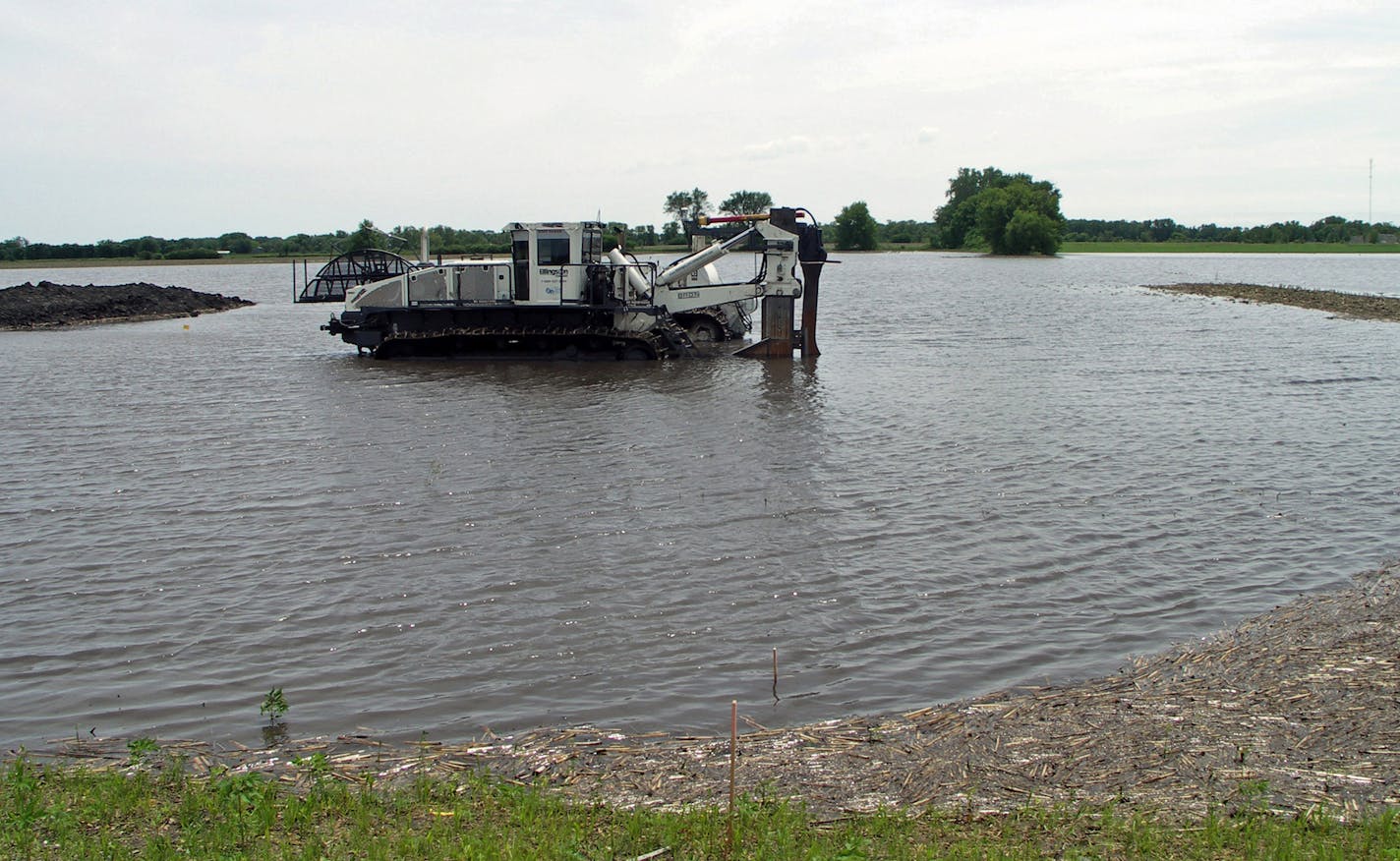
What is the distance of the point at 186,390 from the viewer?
2261cm

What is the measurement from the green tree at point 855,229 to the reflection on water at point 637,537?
12615 cm

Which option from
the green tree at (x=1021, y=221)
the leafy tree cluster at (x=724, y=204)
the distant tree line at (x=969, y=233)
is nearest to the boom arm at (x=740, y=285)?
the leafy tree cluster at (x=724, y=204)

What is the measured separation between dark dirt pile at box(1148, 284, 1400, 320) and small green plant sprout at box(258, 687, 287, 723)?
1513 inches

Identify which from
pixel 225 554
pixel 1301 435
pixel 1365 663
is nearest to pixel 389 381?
pixel 225 554

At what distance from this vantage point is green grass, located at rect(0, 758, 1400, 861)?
470 centimetres

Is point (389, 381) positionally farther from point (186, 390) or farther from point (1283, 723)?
point (1283, 723)

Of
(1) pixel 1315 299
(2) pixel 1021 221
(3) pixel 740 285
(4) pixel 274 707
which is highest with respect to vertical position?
(2) pixel 1021 221

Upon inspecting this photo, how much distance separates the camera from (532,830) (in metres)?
4.96

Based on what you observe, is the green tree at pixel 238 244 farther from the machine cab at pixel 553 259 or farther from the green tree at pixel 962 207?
the machine cab at pixel 553 259

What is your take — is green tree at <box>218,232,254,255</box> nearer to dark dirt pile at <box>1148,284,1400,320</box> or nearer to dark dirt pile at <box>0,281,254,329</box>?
dark dirt pile at <box>0,281,254,329</box>

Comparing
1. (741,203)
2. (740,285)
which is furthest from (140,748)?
(741,203)

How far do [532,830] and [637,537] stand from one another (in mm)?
6221

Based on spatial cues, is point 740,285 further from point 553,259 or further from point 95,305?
point 95,305

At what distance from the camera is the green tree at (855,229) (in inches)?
5797
